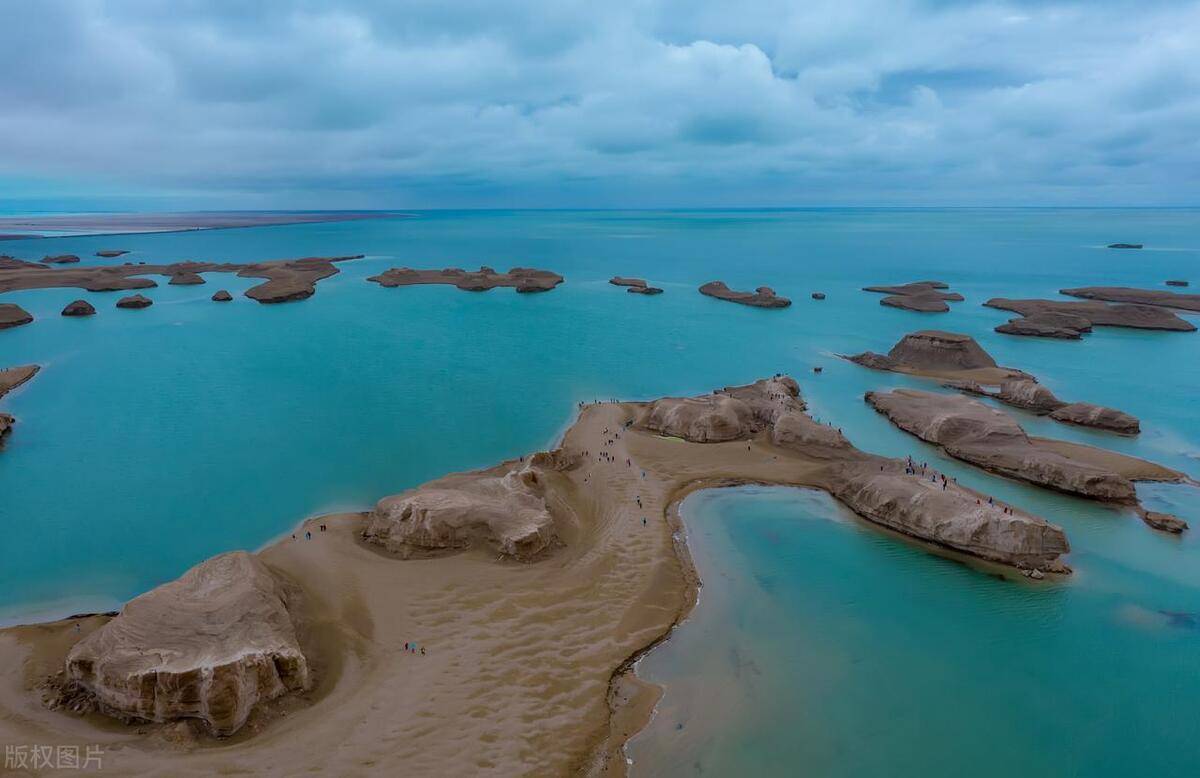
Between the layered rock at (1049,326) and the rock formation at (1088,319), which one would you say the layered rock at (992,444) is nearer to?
the layered rock at (1049,326)

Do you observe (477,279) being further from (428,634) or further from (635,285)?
(428,634)

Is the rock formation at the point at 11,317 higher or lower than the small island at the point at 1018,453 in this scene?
higher

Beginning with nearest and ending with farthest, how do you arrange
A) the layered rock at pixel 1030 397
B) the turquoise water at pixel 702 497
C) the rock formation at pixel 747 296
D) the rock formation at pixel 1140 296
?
the turquoise water at pixel 702 497 < the layered rock at pixel 1030 397 < the rock formation at pixel 1140 296 < the rock formation at pixel 747 296

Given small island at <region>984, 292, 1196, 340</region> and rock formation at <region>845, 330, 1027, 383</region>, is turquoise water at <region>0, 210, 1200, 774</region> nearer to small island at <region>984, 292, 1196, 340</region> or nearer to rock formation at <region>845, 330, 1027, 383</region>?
small island at <region>984, 292, 1196, 340</region>

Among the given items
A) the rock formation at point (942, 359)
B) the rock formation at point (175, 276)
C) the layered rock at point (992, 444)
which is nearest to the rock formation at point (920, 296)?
the rock formation at point (942, 359)

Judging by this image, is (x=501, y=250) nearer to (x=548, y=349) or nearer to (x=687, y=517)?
(x=548, y=349)

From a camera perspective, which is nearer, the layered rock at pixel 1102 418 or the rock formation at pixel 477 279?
the layered rock at pixel 1102 418
